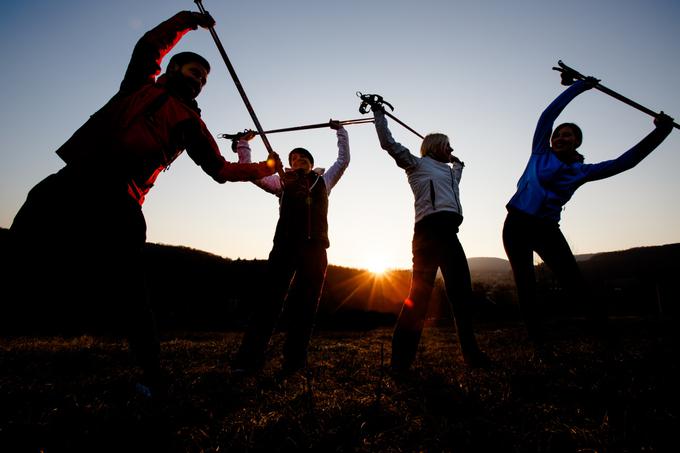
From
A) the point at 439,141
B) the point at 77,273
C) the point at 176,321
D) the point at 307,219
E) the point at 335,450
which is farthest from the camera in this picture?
the point at 176,321

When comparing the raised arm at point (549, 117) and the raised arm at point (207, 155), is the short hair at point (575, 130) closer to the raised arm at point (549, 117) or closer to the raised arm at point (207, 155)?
the raised arm at point (549, 117)

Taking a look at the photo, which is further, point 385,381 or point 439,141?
point 439,141

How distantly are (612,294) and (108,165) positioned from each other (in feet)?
84.9

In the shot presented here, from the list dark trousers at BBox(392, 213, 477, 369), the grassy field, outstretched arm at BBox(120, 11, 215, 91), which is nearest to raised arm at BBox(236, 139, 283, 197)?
outstretched arm at BBox(120, 11, 215, 91)

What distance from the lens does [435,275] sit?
347 centimetres

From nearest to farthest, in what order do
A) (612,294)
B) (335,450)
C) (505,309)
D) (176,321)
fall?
(335,450), (176,321), (505,309), (612,294)

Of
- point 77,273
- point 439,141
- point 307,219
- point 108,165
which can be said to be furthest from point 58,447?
point 439,141

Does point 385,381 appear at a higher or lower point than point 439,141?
lower

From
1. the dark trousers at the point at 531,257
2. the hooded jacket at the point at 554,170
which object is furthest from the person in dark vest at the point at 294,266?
the hooded jacket at the point at 554,170

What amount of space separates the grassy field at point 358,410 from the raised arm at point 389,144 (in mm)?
2231

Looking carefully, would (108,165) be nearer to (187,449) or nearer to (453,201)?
(187,449)

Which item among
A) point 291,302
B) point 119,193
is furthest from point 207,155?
point 291,302

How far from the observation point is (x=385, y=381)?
2.87m

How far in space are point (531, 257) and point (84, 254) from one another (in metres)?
4.34
